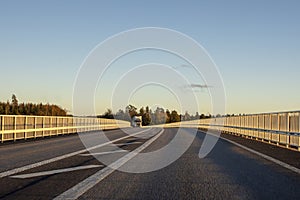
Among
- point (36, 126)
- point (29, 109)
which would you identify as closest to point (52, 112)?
point (29, 109)

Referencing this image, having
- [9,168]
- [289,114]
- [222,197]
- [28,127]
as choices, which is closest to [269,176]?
[222,197]

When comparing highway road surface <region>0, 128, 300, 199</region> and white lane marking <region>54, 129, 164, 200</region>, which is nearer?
white lane marking <region>54, 129, 164, 200</region>

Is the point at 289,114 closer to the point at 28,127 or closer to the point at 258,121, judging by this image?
the point at 258,121

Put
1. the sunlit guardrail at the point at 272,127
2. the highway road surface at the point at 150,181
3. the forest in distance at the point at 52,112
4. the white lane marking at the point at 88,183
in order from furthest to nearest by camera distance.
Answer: the forest in distance at the point at 52,112 → the sunlit guardrail at the point at 272,127 → the highway road surface at the point at 150,181 → the white lane marking at the point at 88,183

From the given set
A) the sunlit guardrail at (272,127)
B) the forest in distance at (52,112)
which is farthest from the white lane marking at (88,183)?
the forest in distance at (52,112)

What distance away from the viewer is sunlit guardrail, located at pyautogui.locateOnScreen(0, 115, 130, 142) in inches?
999

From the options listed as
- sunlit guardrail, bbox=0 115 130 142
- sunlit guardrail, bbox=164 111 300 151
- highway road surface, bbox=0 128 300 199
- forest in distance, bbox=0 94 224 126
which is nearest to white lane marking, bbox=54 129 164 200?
highway road surface, bbox=0 128 300 199

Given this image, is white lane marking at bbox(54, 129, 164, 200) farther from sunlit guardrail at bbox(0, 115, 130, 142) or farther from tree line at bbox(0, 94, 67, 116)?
tree line at bbox(0, 94, 67, 116)

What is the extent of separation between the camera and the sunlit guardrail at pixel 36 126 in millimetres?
25381

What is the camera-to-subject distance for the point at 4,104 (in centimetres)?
12875

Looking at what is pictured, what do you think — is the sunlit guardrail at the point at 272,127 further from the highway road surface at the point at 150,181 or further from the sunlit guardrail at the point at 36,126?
the sunlit guardrail at the point at 36,126

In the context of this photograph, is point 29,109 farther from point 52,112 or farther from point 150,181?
point 150,181

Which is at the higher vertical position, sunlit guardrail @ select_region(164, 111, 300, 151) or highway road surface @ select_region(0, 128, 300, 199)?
sunlit guardrail @ select_region(164, 111, 300, 151)

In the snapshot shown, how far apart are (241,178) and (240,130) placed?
23.3 m
